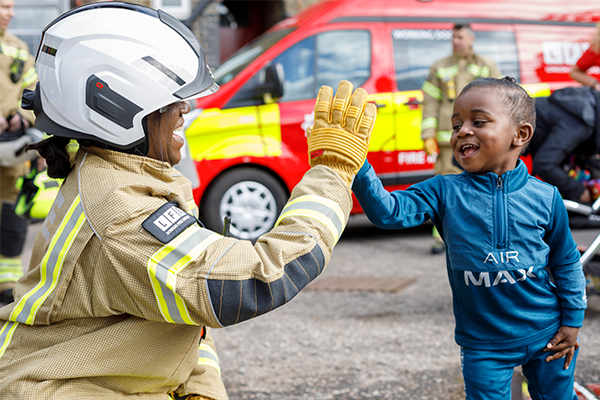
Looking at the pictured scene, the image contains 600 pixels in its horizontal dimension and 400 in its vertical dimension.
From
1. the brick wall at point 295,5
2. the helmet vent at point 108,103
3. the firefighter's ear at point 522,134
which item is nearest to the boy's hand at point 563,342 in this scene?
the firefighter's ear at point 522,134

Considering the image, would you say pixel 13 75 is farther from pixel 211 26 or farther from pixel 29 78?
pixel 211 26

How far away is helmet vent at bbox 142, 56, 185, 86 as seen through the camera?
1.60 metres

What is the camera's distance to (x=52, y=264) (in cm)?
157

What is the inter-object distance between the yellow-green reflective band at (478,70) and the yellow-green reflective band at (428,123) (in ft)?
1.81

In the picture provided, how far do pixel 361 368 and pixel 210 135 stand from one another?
3212 millimetres

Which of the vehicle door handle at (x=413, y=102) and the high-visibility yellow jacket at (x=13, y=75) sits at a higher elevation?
the high-visibility yellow jacket at (x=13, y=75)

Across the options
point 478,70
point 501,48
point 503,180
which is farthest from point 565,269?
point 501,48

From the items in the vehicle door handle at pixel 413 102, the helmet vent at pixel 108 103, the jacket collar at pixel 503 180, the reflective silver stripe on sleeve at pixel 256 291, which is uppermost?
the helmet vent at pixel 108 103

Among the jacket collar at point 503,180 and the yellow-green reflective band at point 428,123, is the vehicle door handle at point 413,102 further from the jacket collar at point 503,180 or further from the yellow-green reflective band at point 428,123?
the jacket collar at point 503,180

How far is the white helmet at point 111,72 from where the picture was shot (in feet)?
5.18

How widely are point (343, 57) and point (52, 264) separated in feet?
16.5

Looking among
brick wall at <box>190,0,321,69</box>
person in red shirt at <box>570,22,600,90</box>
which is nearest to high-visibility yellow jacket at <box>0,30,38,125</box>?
person in red shirt at <box>570,22,600,90</box>

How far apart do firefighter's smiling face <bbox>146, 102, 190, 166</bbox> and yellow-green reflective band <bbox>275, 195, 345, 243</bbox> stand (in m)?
0.40

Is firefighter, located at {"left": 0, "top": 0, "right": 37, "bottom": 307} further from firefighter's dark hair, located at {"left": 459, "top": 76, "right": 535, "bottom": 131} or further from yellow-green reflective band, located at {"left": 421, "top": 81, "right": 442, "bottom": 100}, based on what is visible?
yellow-green reflective band, located at {"left": 421, "top": 81, "right": 442, "bottom": 100}
